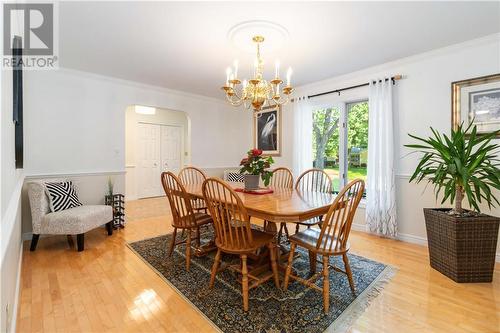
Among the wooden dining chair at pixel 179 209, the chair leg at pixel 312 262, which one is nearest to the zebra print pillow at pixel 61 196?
the wooden dining chair at pixel 179 209

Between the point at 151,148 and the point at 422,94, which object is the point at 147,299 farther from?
the point at 151,148

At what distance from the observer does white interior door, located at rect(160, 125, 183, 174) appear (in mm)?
6180

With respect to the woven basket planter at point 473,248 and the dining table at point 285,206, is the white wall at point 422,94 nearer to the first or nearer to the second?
the woven basket planter at point 473,248

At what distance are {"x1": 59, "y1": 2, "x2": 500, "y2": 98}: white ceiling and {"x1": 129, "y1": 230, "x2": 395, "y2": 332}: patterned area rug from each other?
2312 mm

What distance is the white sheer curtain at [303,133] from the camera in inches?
161

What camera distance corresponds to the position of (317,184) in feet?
9.45

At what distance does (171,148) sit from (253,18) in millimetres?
4834

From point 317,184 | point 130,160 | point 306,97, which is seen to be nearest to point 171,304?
point 317,184

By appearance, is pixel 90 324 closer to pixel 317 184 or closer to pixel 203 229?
pixel 203 229

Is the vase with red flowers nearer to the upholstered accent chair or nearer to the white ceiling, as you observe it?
the white ceiling

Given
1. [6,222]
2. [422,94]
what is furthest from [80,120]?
[422,94]

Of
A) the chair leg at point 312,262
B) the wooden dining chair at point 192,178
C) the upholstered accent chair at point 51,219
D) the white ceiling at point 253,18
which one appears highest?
the white ceiling at point 253,18

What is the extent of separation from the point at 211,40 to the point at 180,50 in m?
0.47

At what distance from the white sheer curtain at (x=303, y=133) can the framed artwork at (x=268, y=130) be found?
22.6 inches
